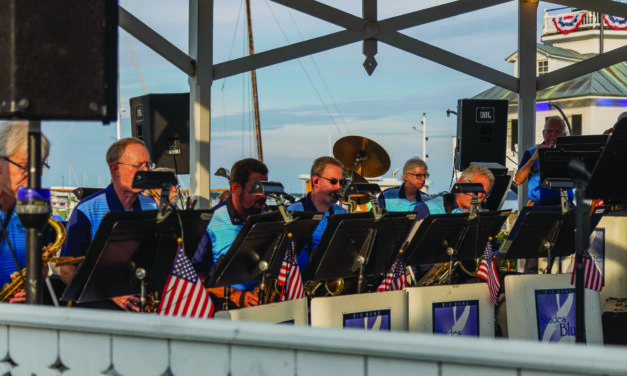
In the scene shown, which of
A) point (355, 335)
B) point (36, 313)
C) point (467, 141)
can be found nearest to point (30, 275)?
point (36, 313)

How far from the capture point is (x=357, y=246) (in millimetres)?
4707

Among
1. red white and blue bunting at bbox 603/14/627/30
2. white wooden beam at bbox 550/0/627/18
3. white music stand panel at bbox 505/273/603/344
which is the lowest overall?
white music stand panel at bbox 505/273/603/344

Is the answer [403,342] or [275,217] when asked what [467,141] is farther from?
[403,342]

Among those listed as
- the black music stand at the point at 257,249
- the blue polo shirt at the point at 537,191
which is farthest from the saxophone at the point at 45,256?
the blue polo shirt at the point at 537,191

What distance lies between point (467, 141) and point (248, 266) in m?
6.28

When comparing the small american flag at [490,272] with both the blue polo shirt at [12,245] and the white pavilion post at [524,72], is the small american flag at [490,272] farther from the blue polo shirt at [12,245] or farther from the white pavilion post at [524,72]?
the white pavilion post at [524,72]

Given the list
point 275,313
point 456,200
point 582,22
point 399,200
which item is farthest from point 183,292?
point 582,22

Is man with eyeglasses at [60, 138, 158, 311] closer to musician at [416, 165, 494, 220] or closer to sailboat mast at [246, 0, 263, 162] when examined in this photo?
musician at [416, 165, 494, 220]

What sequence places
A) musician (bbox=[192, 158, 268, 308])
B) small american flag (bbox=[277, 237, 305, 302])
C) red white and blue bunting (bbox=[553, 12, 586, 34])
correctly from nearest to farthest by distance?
small american flag (bbox=[277, 237, 305, 302])
musician (bbox=[192, 158, 268, 308])
red white and blue bunting (bbox=[553, 12, 586, 34])

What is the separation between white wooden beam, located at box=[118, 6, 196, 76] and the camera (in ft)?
23.6

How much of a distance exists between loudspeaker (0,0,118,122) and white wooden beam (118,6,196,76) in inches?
178

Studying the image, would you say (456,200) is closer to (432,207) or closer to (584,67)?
(432,207)

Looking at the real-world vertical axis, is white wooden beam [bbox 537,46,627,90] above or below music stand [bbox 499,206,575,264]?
above

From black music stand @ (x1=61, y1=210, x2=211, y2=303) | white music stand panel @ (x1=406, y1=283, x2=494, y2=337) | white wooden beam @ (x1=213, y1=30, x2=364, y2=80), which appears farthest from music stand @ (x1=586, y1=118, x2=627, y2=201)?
white wooden beam @ (x1=213, y1=30, x2=364, y2=80)
